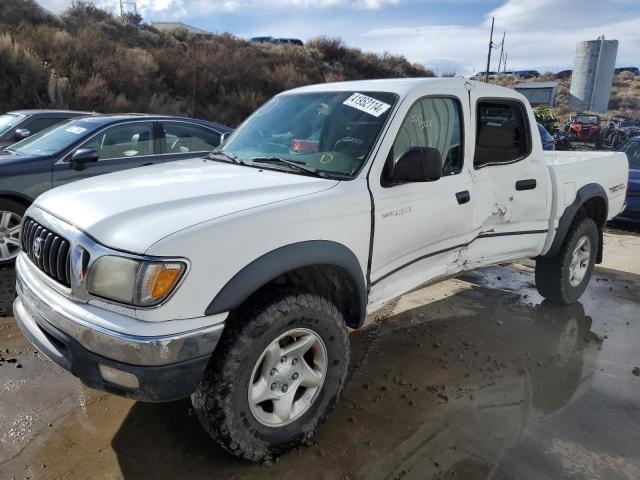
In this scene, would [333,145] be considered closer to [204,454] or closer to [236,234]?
[236,234]

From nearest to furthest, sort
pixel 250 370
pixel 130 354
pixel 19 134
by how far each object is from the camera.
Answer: pixel 130 354 < pixel 250 370 < pixel 19 134

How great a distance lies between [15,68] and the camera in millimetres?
14531

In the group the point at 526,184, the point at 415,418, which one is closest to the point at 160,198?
the point at 415,418

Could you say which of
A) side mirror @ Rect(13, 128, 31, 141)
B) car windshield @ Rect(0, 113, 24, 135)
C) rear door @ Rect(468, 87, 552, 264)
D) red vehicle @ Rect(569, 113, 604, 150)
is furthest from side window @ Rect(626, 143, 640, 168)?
red vehicle @ Rect(569, 113, 604, 150)

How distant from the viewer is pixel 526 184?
4.11 meters

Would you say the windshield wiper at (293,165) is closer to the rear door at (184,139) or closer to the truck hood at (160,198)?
the truck hood at (160,198)

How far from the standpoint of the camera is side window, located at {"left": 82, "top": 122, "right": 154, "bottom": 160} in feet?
19.7

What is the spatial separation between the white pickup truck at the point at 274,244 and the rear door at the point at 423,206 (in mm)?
13

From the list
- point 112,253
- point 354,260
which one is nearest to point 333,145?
point 354,260

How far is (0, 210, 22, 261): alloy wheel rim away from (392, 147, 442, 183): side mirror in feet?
14.6

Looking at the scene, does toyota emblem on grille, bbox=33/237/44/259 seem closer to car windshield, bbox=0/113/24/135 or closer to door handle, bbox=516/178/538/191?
door handle, bbox=516/178/538/191

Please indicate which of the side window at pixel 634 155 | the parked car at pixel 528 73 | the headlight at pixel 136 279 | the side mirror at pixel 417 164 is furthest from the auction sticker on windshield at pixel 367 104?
the parked car at pixel 528 73

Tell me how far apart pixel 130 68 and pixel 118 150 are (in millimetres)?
13231

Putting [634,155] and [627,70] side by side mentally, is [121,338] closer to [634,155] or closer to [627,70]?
[634,155]
